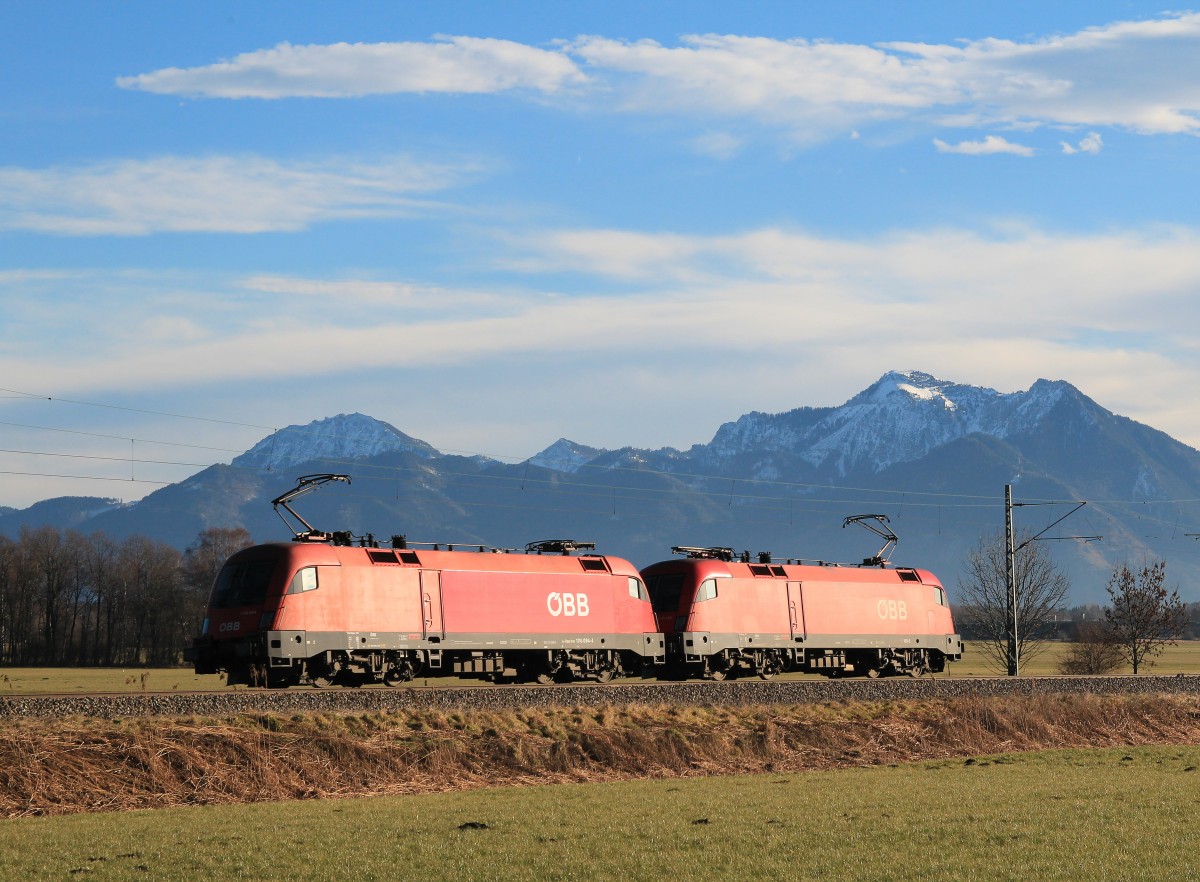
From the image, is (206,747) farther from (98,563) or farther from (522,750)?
(98,563)

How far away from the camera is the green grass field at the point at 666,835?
1769 cm

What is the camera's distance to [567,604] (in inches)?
1747

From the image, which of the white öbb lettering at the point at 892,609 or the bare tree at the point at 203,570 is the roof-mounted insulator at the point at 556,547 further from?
the bare tree at the point at 203,570

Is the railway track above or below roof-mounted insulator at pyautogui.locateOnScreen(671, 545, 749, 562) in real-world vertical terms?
below

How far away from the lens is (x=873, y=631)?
5341 cm

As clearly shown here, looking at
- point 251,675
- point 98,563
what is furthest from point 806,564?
point 98,563

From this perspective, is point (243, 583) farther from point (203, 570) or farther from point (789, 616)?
point (203, 570)

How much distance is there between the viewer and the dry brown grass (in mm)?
25797

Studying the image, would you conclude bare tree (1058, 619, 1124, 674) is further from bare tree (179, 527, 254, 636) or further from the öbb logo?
bare tree (179, 527, 254, 636)

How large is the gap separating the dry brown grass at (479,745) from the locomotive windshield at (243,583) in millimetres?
7240

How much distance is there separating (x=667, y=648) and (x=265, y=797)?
76.6 feet

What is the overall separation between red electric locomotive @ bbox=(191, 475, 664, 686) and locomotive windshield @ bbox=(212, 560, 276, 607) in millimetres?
40

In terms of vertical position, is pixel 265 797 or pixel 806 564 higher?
pixel 806 564

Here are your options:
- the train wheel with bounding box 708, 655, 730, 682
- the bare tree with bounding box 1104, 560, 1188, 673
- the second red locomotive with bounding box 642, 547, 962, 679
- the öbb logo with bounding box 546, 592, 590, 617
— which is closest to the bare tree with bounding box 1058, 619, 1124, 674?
the bare tree with bounding box 1104, 560, 1188, 673
